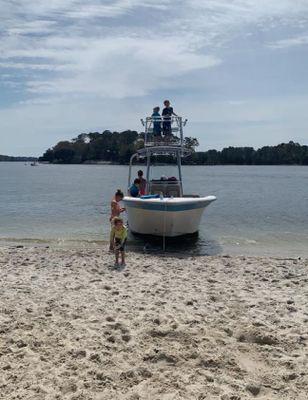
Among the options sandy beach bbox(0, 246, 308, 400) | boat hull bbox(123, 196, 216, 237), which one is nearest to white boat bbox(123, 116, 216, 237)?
boat hull bbox(123, 196, 216, 237)

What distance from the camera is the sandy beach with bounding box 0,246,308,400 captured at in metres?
4.93

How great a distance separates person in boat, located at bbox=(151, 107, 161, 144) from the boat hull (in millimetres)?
2949

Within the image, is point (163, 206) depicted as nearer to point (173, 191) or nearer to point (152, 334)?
point (173, 191)

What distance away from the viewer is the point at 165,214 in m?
14.8

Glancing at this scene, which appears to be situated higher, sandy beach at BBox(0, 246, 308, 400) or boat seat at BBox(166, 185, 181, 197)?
boat seat at BBox(166, 185, 181, 197)

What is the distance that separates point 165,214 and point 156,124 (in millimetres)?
4061

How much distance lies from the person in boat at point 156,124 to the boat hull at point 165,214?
2.95m

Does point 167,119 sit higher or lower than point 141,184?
higher

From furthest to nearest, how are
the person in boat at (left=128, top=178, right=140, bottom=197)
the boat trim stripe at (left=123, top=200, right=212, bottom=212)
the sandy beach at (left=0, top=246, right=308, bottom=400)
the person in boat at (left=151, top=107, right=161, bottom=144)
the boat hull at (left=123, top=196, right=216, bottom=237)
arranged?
the person in boat at (left=151, top=107, right=161, bottom=144) → the person in boat at (left=128, top=178, right=140, bottom=197) → the boat hull at (left=123, top=196, right=216, bottom=237) → the boat trim stripe at (left=123, top=200, right=212, bottom=212) → the sandy beach at (left=0, top=246, right=308, bottom=400)

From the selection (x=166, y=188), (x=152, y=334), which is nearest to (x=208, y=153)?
(x=166, y=188)

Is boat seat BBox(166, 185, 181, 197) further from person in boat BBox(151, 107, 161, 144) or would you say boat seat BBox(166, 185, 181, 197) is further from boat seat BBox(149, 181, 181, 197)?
person in boat BBox(151, 107, 161, 144)

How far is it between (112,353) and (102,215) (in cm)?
2073

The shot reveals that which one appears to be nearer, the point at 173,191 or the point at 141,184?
the point at 141,184

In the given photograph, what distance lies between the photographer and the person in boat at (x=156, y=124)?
17.1 meters
